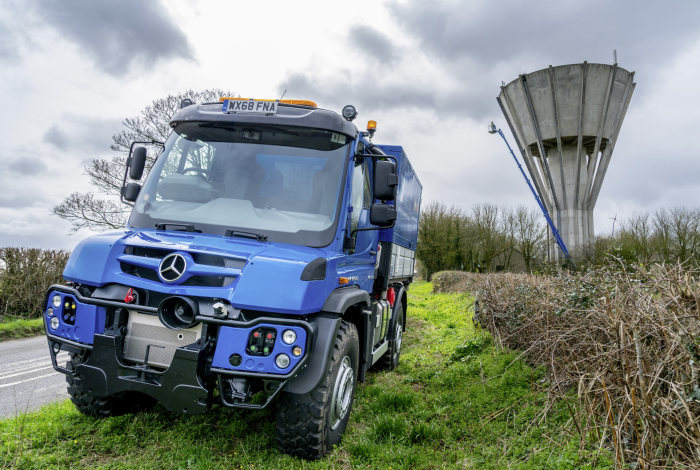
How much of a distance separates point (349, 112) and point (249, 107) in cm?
104

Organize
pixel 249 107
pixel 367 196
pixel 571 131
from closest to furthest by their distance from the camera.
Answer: pixel 249 107, pixel 367 196, pixel 571 131

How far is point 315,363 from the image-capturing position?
327 cm

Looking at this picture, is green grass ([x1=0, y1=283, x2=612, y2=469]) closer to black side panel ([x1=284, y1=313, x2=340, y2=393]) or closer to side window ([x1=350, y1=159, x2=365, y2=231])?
black side panel ([x1=284, y1=313, x2=340, y2=393])

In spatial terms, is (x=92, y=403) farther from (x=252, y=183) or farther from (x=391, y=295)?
(x=391, y=295)

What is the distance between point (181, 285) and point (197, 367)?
61 cm

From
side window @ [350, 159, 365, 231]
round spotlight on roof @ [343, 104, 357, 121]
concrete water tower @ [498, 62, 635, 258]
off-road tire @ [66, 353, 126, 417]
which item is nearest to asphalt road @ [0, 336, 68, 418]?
off-road tire @ [66, 353, 126, 417]

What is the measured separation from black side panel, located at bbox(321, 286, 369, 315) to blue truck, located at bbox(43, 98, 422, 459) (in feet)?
0.05

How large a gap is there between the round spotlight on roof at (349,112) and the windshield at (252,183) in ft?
1.59

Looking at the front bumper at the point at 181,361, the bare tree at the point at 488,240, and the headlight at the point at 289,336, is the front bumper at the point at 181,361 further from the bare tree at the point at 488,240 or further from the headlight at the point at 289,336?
the bare tree at the point at 488,240

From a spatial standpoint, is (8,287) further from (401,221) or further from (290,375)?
(290,375)

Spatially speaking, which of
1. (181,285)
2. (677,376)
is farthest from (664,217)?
(181,285)

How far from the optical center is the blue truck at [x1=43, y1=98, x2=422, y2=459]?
317 cm

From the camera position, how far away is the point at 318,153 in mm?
4266

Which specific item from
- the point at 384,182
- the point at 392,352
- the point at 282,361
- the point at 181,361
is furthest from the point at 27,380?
the point at 384,182
